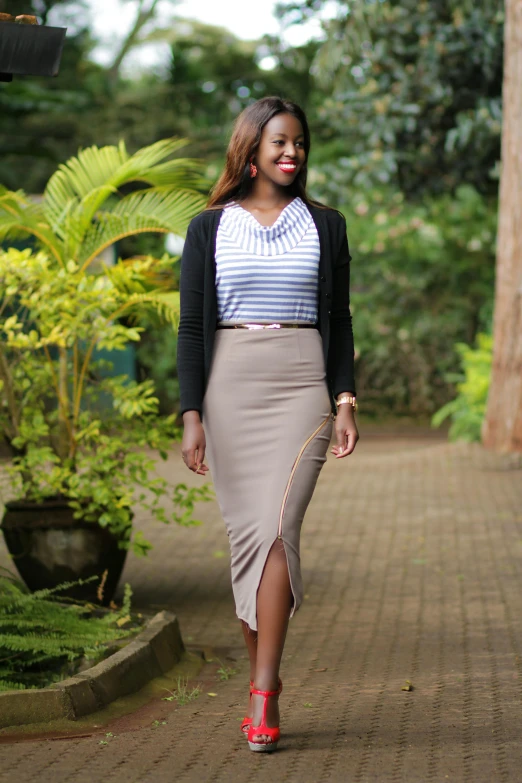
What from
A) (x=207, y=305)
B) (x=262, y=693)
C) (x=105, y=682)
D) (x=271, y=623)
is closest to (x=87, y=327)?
(x=105, y=682)

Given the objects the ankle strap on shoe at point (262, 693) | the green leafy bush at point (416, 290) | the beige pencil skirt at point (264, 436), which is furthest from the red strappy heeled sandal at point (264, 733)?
the green leafy bush at point (416, 290)

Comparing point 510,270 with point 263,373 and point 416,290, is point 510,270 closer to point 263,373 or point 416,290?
point 416,290

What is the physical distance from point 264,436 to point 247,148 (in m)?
1.03

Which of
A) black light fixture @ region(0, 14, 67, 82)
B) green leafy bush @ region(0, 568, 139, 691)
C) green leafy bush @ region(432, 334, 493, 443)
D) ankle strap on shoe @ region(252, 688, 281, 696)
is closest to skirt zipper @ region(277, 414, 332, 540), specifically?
ankle strap on shoe @ region(252, 688, 281, 696)

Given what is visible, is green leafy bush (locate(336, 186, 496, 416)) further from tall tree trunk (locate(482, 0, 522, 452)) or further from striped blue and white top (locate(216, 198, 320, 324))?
striped blue and white top (locate(216, 198, 320, 324))

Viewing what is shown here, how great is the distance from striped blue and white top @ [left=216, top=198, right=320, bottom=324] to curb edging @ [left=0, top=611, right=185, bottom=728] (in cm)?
162

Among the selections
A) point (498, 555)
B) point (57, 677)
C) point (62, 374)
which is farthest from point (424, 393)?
point (57, 677)

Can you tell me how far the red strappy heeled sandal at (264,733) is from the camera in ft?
13.1

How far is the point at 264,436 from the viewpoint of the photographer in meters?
4.11

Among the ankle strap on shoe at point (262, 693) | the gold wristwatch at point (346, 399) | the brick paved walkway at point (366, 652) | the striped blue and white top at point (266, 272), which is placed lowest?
the brick paved walkway at point (366, 652)

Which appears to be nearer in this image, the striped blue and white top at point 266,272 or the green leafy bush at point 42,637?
the striped blue and white top at point 266,272

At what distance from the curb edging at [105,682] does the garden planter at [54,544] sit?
2.73ft

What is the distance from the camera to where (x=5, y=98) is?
20.9 metres

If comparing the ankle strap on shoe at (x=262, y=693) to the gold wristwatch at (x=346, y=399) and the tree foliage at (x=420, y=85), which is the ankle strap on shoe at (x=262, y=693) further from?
the tree foliage at (x=420, y=85)
